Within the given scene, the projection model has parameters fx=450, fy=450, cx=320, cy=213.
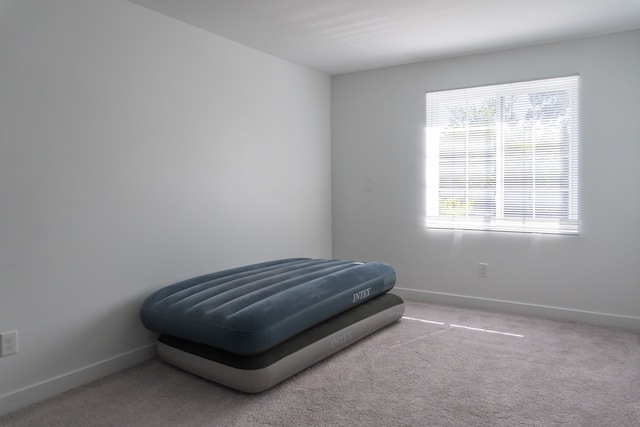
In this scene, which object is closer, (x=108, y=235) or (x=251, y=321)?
(x=251, y=321)

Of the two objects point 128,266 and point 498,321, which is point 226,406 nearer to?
point 128,266

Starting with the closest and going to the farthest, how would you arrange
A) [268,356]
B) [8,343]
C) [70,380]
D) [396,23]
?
[8,343] → [268,356] → [70,380] → [396,23]

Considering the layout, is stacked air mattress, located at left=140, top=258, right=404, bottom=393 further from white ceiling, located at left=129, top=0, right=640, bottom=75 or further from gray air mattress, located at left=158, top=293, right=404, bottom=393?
white ceiling, located at left=129, top=0, right=640, bottom=75

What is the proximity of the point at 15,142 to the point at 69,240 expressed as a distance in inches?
23.2

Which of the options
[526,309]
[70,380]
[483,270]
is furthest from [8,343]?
[526,309]

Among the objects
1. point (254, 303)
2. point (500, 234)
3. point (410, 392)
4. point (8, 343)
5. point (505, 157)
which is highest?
point (505, 157)

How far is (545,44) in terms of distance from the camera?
3752 mm

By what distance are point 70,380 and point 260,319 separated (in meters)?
1.18

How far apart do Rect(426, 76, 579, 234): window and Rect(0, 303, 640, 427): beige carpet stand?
1.13m

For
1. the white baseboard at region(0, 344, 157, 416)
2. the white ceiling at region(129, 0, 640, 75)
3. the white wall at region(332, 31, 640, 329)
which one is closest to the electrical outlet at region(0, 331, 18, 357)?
the white baseboard at region(0, 344, 157, 416)

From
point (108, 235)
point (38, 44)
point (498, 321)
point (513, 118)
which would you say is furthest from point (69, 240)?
point (513, 118)

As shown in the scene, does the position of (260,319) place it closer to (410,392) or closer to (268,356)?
(268,356)

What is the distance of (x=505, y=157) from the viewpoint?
3971 mm

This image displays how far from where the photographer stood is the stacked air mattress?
2375 millimetres
